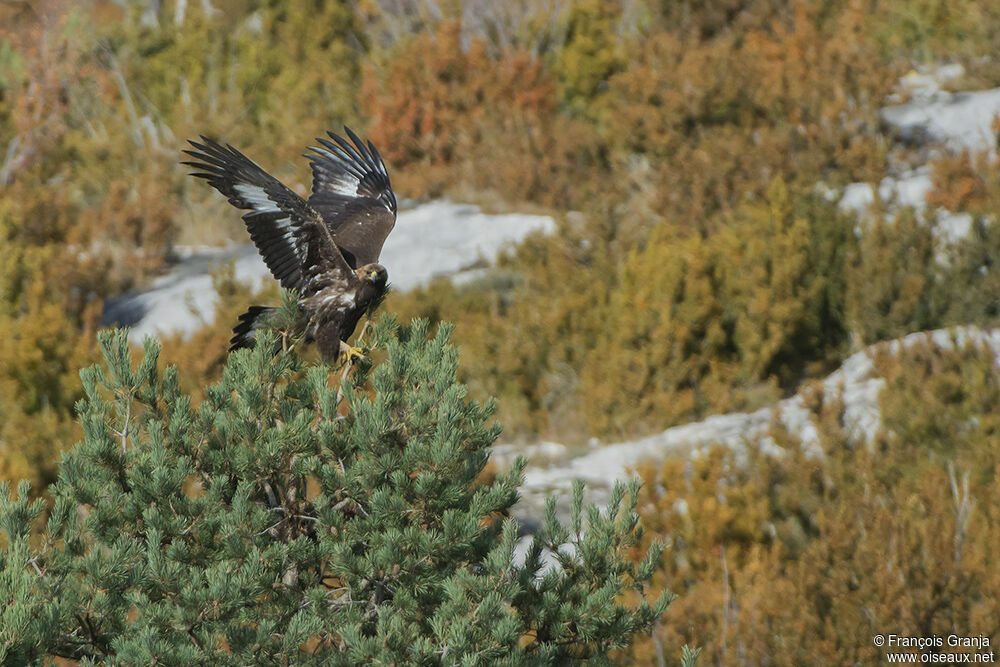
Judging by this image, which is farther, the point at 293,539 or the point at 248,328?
the point at 248,328

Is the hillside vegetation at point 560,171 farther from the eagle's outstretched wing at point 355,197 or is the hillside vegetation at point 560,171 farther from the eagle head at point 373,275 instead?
the eagle head at point 373,275

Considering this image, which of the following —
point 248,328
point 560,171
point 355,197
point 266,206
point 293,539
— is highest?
point 266,206

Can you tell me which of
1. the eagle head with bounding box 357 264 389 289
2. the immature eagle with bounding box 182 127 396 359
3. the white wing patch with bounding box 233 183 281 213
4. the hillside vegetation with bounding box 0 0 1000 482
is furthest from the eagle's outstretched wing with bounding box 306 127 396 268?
the hillside vegetation with bounding box 0 0 1000 482

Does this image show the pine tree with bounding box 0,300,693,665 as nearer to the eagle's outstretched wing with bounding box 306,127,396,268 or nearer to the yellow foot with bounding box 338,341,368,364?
the yellow foot with bounding box 338,341,368,364

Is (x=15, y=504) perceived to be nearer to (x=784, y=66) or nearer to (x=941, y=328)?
(x=941, y=328)

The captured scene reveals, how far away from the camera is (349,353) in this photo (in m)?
4.27

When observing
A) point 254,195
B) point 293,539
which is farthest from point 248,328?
point 293,539

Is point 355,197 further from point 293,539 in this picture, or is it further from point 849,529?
point 849,529

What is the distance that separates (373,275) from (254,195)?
0.55 meters

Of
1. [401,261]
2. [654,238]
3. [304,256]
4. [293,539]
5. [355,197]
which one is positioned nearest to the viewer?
[293,539]

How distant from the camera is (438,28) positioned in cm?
1266

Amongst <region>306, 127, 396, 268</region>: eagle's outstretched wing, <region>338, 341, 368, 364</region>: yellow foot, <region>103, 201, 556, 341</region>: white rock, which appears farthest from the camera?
<region>103, 201, 556, 341</region>: white rock

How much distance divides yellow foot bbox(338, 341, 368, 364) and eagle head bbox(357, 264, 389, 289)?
27 cm

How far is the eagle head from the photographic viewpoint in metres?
4.22
